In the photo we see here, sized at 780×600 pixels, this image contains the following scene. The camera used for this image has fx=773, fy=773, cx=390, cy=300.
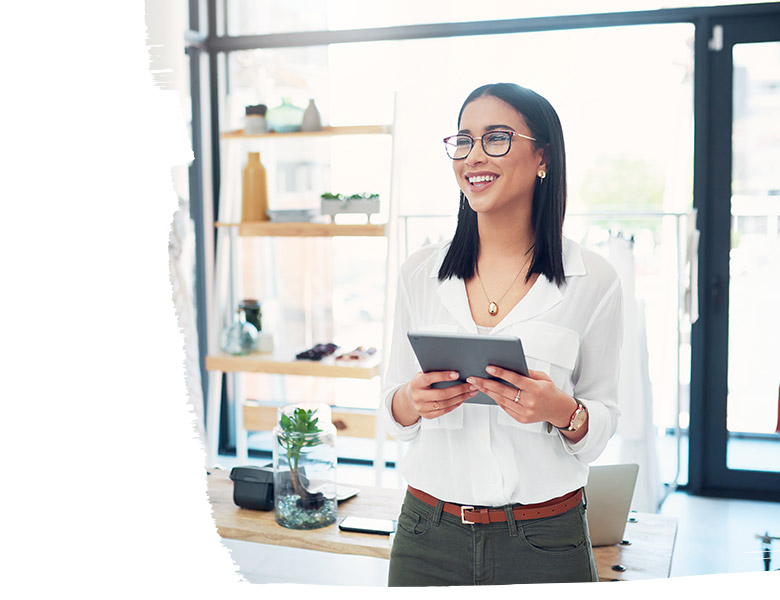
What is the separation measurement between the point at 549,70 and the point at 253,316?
1167mm

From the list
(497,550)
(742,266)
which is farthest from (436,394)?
(742,266)

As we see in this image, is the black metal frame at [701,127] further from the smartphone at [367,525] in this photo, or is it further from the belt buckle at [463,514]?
the belt buckle at [463,514]

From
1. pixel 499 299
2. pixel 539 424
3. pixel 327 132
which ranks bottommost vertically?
pixel 539 424

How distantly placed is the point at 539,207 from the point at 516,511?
0.97ft

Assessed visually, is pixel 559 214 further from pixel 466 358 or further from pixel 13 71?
pixel 13 71

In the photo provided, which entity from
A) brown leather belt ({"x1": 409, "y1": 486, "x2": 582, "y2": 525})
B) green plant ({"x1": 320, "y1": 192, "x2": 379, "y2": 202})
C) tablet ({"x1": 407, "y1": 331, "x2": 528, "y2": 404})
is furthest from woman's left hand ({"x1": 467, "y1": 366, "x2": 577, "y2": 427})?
green plant ({"x1": 320, "y1": 192, "x2": 379, "y2": 202})

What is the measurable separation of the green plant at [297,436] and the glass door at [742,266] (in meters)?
1.53

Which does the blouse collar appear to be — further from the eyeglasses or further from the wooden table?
the wooden table

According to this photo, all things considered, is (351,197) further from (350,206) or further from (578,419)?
(578,419)

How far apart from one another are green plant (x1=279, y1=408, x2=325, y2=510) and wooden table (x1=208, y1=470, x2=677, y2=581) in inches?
2.2

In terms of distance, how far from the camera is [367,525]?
1124 mm

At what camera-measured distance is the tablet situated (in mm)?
586

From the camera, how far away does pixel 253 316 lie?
2.34 metres

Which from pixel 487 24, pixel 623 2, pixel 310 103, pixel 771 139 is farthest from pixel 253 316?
pixel 771 139
